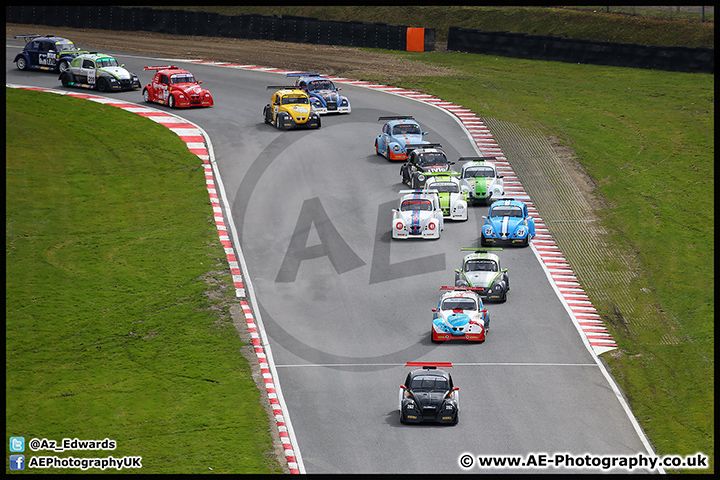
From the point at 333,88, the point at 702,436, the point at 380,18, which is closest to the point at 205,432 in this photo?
the point at 702,436

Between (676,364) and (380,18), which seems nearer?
(676,364)

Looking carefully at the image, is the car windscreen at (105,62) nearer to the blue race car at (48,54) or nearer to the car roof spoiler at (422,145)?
the blue race car at (48,54)

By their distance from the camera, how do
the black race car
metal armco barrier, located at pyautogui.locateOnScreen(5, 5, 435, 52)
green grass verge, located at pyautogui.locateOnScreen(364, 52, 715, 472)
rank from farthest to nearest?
metal armco barrier, located at pyautogui.locateOnScreen(5, 5, 435, 52) < green grass verge, located at pyautogui.locateOnScreen(364, 52, 715, 472) < the black race car

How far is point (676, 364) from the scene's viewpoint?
27.4 metres

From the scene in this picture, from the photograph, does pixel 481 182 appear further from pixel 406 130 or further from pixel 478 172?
pixel 406 130

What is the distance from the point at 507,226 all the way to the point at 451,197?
10.8 feet

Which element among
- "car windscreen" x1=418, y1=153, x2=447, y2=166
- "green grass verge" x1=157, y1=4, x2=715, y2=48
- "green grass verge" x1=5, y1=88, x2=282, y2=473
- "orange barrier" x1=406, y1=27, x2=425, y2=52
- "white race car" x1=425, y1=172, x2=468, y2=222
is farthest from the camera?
"orange barrier" x1=406, y1=27, x2=425, y2=52

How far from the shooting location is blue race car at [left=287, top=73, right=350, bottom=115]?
4859 cm

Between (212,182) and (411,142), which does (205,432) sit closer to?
(212,182)

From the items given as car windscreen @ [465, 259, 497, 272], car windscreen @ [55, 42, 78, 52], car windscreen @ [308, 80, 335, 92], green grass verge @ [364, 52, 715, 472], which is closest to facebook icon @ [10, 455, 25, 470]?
green grass verge @ [364, 52, 715, 472]

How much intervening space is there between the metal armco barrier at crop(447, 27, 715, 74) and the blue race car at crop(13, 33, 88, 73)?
84.6ft

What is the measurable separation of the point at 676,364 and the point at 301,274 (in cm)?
1306

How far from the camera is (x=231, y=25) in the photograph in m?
66.6

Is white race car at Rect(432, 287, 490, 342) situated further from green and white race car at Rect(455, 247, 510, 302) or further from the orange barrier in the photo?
the orange barrier
